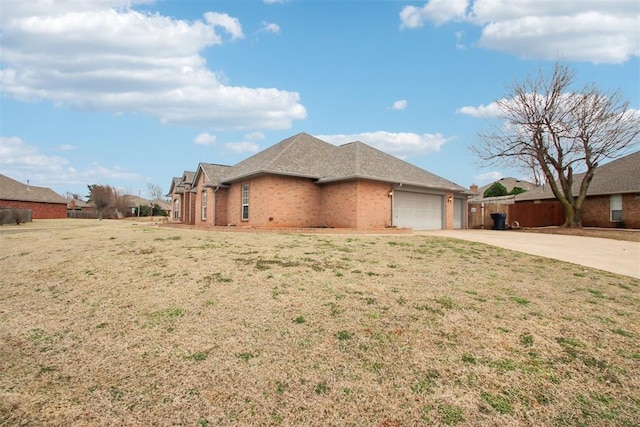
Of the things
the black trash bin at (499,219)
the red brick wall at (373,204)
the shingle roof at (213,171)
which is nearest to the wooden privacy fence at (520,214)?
the black trash bin at (499,219)

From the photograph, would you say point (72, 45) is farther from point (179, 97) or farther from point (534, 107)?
point (534, 107)

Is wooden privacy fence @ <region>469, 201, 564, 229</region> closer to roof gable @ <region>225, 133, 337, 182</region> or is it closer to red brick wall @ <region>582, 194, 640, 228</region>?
red brick wall @ <region>582, 194, 640, 228</region>

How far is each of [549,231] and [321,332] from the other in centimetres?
2181

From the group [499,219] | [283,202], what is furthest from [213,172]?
[499,219]

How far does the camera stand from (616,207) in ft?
80.2

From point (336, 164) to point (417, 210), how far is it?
5.61m

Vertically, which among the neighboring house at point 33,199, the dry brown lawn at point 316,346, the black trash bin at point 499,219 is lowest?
the dry brown lawn at point 316,346

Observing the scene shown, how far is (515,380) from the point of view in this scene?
3.76 meters

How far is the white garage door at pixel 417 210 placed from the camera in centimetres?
1988

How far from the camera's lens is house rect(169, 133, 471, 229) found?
17.9m

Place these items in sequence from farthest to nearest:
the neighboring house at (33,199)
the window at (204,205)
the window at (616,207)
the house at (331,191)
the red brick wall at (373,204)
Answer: the neighboring house at (33,199) → the window at (204,205) → the window at (616,207) → the house at (331,191) → the red brick wall at (373,204)

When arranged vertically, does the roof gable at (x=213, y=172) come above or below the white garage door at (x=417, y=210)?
above

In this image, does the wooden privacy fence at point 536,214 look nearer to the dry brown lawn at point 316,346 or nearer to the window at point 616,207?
the window at point 616,207

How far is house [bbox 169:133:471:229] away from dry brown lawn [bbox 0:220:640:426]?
32.6ft
